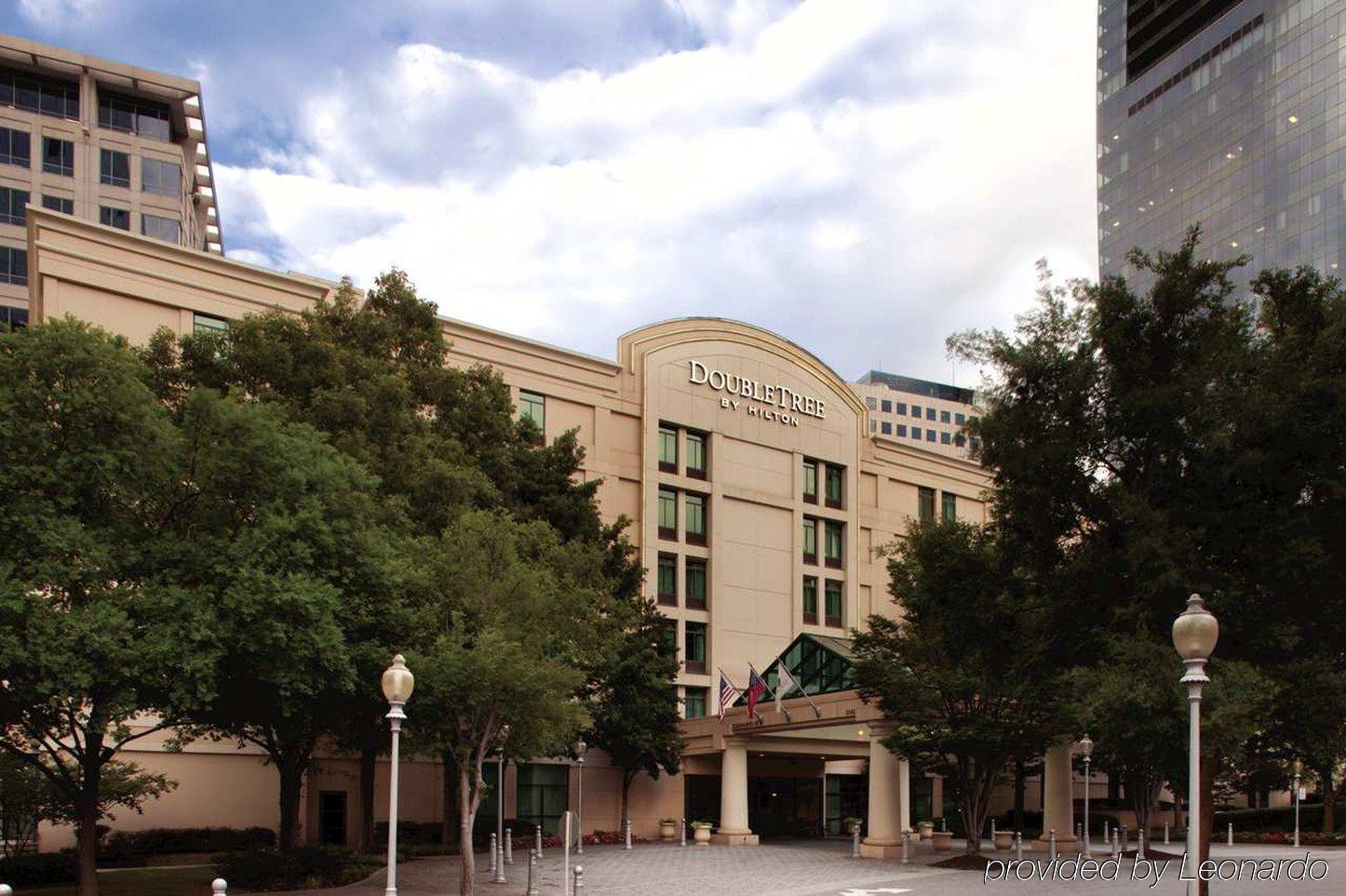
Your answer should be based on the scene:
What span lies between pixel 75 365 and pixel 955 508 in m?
Answer: 61.5

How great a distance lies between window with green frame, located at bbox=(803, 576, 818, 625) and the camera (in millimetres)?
68688

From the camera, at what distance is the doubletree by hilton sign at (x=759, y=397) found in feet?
216

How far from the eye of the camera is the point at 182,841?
44344mm

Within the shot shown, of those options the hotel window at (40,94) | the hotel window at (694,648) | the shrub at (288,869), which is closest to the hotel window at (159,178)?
the hotel window at (40,94)

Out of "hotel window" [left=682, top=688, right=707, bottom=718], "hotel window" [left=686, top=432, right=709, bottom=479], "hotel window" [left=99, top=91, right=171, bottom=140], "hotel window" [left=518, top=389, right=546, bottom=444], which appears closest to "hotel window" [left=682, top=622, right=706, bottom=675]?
"hotel window" [left=682, top=688, right=707, bottom=718]

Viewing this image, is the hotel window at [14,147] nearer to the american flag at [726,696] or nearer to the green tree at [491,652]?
the american flag at [726,696]

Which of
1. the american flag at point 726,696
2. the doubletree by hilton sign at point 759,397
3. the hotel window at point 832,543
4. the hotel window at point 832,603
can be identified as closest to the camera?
the american flag at point 726,696

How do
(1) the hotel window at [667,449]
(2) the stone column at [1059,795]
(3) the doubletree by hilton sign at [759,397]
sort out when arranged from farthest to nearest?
1. (3) the doubletree by hilton sign at [759,397]
2. (1) the hotel window at [667,449]
3. (2) the stone column at [1059,795]

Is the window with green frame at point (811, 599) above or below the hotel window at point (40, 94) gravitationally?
below

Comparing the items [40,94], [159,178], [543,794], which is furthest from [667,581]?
[40,94]

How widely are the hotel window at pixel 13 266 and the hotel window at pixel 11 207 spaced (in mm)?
1890

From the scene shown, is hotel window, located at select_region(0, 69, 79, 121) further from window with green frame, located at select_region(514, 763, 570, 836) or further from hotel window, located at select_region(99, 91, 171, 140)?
window with green frame, located at select_region(514, 763, 570, 836)

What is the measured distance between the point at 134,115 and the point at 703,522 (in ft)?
149

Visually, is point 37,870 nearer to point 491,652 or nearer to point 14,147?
point 491,652
